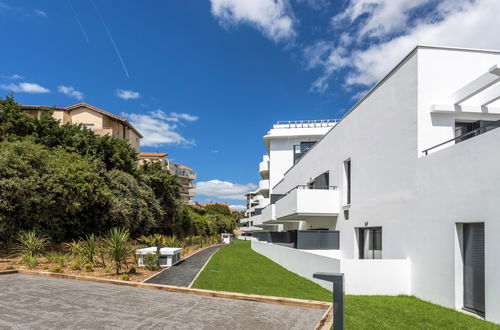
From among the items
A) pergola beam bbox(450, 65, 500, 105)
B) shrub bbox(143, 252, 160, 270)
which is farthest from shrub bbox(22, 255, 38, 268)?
pergola beam bbox(450, 65, 500, 105)

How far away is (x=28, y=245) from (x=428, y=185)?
14.7 metres

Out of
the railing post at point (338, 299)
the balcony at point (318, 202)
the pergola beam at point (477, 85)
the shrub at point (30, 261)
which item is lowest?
the shrub at point (30, 261)

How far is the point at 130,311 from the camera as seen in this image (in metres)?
6.98

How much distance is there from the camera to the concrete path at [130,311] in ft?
19.9

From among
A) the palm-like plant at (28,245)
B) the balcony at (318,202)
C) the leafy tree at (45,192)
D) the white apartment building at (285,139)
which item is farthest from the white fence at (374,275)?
the white apartment building at (285,139)

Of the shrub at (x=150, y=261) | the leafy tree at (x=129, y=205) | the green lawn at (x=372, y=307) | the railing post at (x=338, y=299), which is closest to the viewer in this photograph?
the railing post at (x=338, y=299)

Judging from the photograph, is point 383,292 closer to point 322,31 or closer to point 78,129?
point 322,31

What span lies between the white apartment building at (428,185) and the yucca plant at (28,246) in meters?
10.8

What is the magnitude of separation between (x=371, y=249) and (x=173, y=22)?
604 inches

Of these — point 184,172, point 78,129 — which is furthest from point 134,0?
point 184,172

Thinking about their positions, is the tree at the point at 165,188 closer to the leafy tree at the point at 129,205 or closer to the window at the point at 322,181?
the leafy tree at the point at 129,205

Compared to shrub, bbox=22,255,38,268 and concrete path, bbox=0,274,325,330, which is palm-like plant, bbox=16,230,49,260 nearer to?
shrub, bbox=22,255,38,268

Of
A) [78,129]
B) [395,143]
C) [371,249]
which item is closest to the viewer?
[395,143]

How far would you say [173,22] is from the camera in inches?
739
